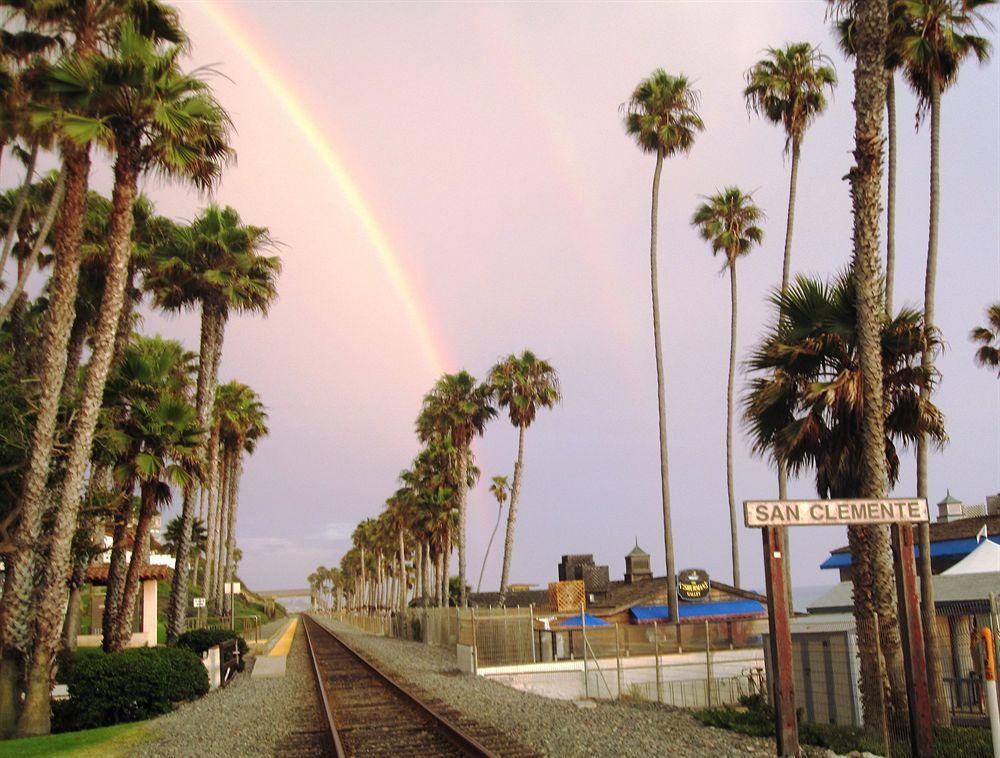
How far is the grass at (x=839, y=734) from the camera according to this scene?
12.5 metres

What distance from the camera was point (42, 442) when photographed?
19109 mm

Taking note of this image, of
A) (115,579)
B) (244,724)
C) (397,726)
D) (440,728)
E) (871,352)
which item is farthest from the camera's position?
(115,579)

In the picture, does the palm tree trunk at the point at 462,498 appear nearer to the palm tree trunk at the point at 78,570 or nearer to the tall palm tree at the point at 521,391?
the tall palm tree at the point at 521,391

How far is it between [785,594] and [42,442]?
15.3m

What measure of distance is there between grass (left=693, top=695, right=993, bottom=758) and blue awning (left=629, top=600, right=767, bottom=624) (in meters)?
27.7

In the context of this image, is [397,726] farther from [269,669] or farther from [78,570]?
[78,570]

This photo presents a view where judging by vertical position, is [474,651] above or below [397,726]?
above

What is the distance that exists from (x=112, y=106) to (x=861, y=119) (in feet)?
50.7

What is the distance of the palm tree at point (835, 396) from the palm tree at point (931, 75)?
1.75 feet

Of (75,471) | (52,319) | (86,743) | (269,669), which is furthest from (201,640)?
(86,743)

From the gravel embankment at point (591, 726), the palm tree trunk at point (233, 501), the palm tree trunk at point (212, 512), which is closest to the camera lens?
the gravel embankment at point (591, 726)

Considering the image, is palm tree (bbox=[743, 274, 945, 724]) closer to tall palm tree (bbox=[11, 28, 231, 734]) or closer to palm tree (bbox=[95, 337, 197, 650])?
tall palm tree (bbox=[11, 28, 231, 734])

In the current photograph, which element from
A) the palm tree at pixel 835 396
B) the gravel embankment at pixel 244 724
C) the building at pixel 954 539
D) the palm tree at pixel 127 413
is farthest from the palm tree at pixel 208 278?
the building at pixel 954 539

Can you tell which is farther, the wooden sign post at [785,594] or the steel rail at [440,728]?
the steel rail at [440,728]
